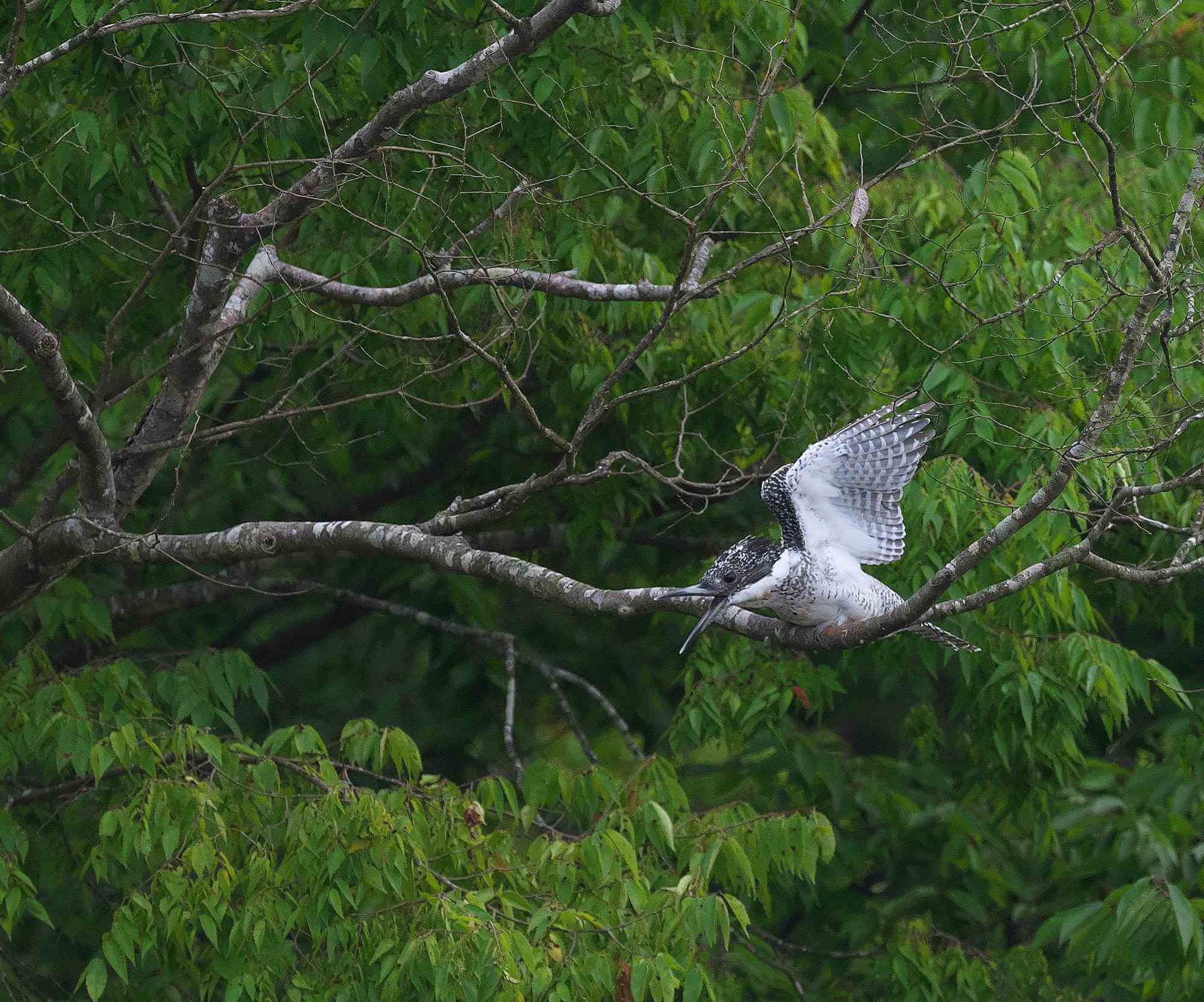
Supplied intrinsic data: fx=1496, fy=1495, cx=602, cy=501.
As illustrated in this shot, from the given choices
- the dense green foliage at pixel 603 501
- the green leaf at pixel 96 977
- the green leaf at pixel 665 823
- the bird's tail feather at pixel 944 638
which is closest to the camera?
the green leaf at pixel 96 977

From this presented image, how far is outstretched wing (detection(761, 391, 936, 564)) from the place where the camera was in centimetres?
398

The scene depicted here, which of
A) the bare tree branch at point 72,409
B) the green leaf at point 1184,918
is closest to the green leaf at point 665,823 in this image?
the green leaf at point 1184,918

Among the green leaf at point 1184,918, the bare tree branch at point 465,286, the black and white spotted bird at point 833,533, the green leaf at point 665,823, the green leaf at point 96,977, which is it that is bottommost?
the green leaf at point 1184,918

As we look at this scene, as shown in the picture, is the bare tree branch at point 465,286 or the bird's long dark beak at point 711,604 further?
the bare tree branch at point 465,286

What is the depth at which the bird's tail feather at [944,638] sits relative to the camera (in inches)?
169

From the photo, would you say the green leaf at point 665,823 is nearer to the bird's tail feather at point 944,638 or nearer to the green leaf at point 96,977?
the bird's tail feather at point 944,638

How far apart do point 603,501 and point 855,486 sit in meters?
1.53

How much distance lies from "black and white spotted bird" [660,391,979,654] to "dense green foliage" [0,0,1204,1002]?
0.72 ft

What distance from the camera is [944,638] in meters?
4.39

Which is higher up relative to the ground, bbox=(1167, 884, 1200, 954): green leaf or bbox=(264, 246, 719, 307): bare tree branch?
bbox=(264, 246, 719, 307): bare tree branch

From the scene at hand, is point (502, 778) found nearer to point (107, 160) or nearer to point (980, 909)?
point (107, 160)

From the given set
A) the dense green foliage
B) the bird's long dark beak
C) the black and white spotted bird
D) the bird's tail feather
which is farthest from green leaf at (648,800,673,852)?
the bird's tail feather

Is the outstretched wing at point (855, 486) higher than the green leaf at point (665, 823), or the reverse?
the outstretched wing at point (855, 486)

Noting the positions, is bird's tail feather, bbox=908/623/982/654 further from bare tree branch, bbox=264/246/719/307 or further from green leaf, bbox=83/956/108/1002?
green leaf, bbox=83/956/108/1002
